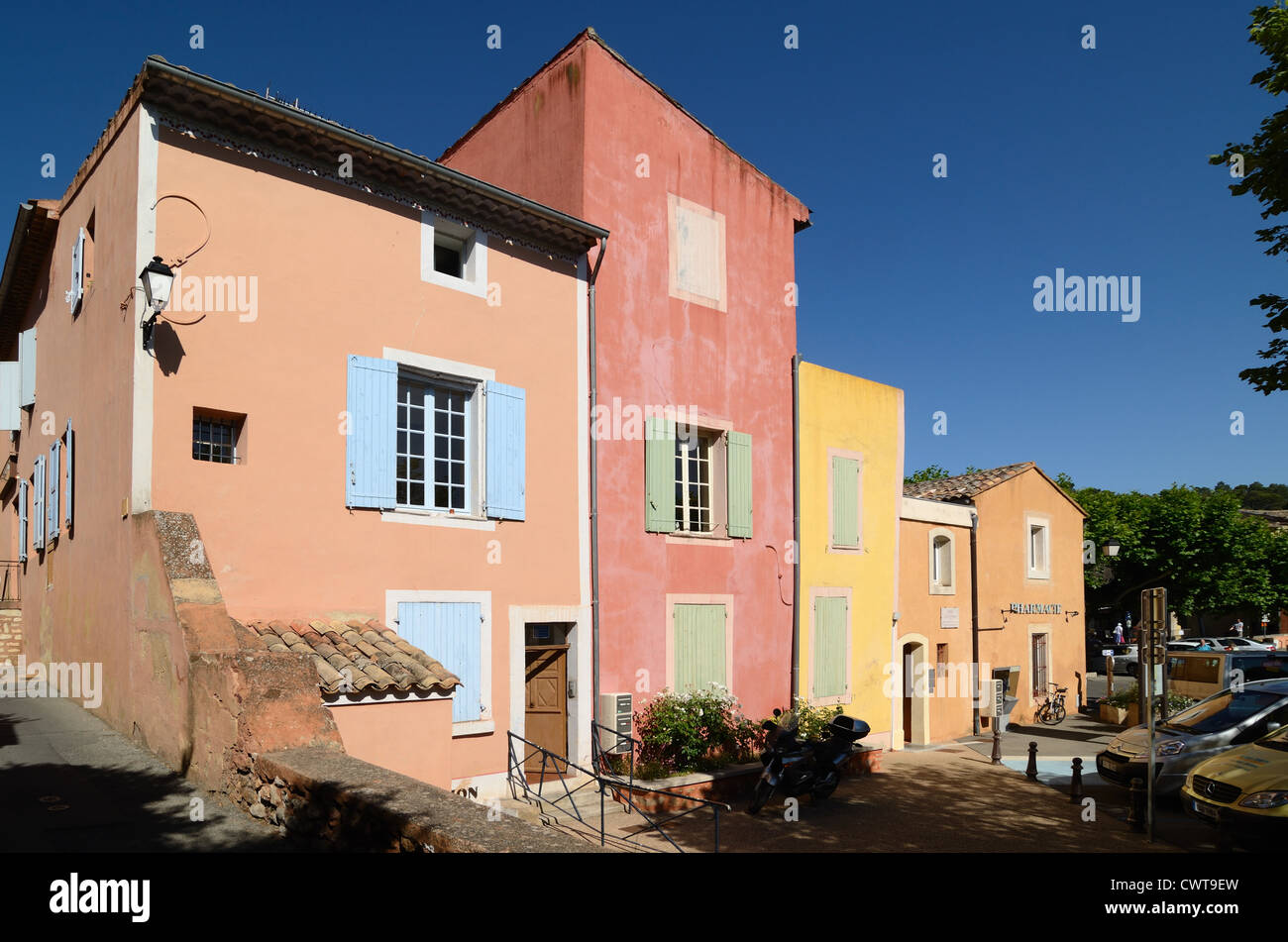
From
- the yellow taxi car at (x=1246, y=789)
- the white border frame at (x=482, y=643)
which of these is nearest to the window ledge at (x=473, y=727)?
the white border frame at (x=482, y=643)

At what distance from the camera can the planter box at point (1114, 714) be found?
20734 millimetres

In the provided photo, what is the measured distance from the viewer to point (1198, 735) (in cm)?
1200

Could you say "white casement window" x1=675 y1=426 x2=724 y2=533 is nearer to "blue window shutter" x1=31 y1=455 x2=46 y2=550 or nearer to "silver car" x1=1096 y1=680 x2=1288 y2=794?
"silver car" x1=1096 y1=680 x2=1288 y2=794

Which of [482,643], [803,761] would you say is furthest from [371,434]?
[803,761]

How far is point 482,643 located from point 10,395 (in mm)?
9317

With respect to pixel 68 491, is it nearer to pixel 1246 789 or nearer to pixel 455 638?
pixel 455 638

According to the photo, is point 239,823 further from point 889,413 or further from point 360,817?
point 889,413

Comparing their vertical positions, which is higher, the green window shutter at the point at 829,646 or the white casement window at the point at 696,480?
the white casement window at the point at 696,480

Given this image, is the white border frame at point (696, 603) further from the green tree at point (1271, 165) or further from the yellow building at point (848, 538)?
the green tree at point (1271, 165)

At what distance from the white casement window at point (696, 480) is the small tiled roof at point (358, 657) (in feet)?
17.5

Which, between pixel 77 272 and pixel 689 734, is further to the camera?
pixel 689 734
